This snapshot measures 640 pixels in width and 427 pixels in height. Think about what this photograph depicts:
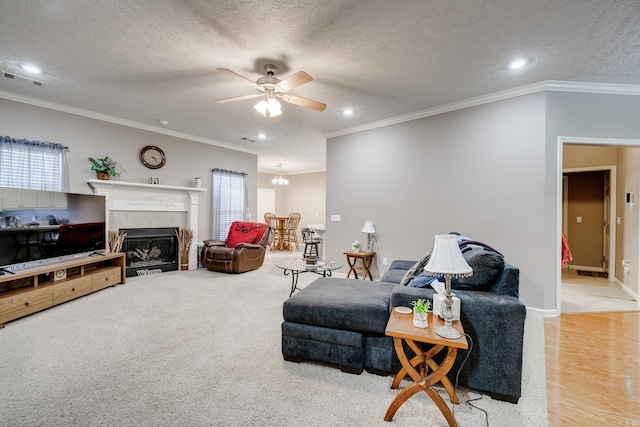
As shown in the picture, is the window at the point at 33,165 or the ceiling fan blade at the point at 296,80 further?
the window at the point at 33,165

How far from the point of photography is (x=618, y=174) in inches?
176

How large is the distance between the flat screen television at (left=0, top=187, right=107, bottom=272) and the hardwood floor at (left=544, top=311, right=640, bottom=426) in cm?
483

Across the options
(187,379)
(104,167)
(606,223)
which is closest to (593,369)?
(187,379)

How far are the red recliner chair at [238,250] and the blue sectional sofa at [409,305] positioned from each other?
9.88 feet

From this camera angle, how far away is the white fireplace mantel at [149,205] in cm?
447

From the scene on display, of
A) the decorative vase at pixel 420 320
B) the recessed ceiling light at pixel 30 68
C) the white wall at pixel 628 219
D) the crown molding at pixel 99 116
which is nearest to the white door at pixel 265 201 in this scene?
the crown molding at pixel 99 116

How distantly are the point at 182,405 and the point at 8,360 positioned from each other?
5.41 ft

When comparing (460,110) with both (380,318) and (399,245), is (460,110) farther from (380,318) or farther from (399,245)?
(380,318)

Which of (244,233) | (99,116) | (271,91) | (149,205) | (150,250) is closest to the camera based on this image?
(271,91)

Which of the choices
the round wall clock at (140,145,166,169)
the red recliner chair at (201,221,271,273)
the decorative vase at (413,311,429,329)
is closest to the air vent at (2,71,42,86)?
the round wall clock at (140,145,166,169)

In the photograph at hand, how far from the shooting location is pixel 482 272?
5.92 ft

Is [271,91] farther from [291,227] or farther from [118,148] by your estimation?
[291,227]

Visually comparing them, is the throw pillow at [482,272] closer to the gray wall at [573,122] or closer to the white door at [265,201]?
the gray wall at [573,122]

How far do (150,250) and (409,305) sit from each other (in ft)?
16.2
